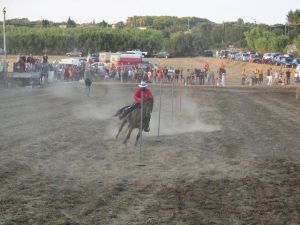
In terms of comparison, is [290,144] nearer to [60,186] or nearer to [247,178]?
[247,178]

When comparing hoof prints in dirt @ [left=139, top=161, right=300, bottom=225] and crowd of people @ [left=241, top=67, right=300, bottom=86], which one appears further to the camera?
crowd of people @ [left=241, top=67, right=300, bottom=86]

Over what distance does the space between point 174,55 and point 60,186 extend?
94.6 meters

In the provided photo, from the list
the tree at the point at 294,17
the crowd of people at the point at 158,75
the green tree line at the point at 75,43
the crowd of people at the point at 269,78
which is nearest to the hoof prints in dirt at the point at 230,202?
the crowd of people at the point at 158,75

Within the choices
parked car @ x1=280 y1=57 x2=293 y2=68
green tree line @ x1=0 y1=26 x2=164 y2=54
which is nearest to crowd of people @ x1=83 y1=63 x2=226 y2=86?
parked car @ x1=280 y1=57 x2=293 y2=68

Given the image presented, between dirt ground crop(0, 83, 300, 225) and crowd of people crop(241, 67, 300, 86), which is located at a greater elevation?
crowd of people crop(241, 67, 300, 86)

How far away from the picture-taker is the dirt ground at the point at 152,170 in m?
9.27

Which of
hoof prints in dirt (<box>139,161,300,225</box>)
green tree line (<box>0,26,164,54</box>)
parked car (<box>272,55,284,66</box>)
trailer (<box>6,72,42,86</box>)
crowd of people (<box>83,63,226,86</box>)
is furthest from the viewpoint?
green tree line (<box>0,26,164,54</box>)

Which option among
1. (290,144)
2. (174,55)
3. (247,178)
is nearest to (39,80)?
(290,144)

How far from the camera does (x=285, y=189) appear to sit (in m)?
11.2

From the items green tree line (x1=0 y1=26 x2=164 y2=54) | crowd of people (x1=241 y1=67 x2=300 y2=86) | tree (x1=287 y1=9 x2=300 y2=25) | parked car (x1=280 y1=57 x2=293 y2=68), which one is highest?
tree (x1=287 y1=9 x2=300 y2=25)

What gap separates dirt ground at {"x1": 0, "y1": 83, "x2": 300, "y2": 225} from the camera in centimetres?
927

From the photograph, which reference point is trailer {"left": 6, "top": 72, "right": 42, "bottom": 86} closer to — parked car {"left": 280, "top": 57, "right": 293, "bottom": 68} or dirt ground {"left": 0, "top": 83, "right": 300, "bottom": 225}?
dirt ground {"left": 0, "top": 83, "right": 300, "bottom": 225}

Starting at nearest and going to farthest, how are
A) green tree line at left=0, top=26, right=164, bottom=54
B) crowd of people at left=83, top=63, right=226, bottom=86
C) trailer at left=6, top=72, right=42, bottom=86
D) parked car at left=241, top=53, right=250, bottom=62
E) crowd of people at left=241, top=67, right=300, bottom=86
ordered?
trailer at left=6, top=72, right=42, bottom=86
crowd of people at left=83, top=63, right=226, bottom=86
crowd of people at left=241, top=67, right=300, bottom=86
parked car at left=241, top=53, right=250, bottom=62
green tree line at left=0, top=26, right=164, bottom=54

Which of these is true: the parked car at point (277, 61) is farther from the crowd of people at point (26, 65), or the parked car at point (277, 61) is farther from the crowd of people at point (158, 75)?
the crowd of people at point (26, 65)
